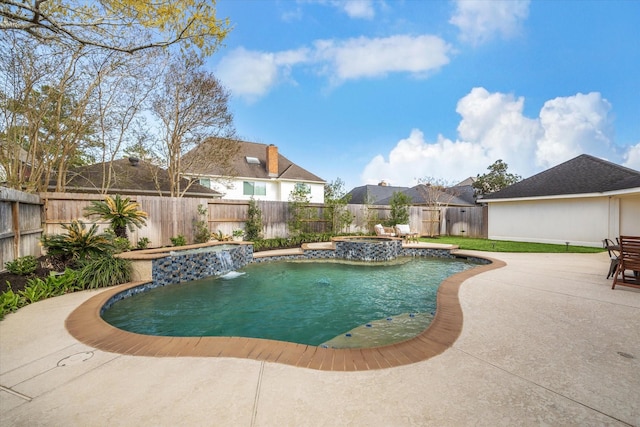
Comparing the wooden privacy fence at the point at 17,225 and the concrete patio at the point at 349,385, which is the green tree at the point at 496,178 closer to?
the concrete patio at the point at 349,385

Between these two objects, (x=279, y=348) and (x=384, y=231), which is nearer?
(x=279, y=348)

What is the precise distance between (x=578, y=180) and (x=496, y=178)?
54.2ft

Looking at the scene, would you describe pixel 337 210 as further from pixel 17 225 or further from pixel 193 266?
pixel 17 225

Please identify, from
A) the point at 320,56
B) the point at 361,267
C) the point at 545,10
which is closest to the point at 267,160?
the point at 320,56

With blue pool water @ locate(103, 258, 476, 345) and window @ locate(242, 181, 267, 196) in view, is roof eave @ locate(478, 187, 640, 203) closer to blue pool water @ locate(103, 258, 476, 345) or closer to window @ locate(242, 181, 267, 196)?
blue pool water @ locate(103, 258, 476, 345)

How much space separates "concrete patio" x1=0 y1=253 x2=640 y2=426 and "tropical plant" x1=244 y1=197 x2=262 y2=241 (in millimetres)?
8875

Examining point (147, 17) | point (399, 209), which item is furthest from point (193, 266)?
point (399, 209)

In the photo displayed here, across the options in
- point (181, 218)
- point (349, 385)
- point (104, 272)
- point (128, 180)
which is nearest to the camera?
point (349, 385)

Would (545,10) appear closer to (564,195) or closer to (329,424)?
(564,195)

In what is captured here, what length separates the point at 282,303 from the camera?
5621 millimetres

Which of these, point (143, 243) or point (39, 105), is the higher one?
point (39, 105)

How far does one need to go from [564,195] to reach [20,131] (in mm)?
21838

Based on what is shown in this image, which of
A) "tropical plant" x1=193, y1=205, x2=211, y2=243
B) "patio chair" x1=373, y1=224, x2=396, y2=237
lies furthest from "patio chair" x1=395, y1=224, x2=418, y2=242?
"tropical plant" x1=193, y1=205, x2=211, y2=243

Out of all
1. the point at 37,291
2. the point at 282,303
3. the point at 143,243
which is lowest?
the point at 282,303
